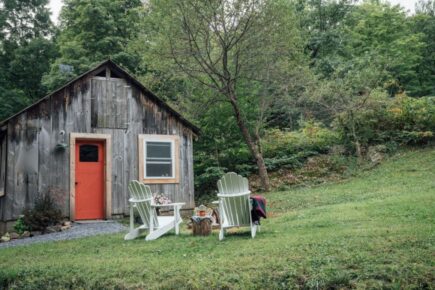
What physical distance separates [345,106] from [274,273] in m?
12.5

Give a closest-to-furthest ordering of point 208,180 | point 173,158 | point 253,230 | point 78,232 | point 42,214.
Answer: point 253,230 < point 78,232 < point 42,214 < point 173,158 < point 208,180

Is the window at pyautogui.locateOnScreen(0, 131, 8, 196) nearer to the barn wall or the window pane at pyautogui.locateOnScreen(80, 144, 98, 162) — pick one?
the barn wall

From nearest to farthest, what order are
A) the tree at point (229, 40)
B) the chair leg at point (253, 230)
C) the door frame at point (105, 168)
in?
the chair leg at point (253, 230) → the door frame at point (105, 168) → the tree at point (229, 40)

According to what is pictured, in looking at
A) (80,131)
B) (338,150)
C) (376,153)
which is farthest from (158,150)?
(376,153)

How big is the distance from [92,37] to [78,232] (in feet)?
51.3

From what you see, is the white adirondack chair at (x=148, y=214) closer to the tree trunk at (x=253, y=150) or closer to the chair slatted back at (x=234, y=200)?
the chair slatted back at (x=234, y=200)

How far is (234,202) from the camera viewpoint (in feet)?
22.3

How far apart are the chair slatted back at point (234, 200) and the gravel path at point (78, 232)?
3290mm


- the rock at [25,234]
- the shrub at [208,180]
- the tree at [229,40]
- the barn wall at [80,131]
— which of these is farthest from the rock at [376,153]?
the rock at [25,234]

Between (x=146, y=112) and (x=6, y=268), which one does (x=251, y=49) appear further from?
(x=6, y=268)

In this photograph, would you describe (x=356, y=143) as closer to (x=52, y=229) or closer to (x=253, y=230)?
(x=253, y=230)

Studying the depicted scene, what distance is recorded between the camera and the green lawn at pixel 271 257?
4211mm

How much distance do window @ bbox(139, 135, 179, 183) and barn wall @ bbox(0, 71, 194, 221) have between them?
0.51 feet

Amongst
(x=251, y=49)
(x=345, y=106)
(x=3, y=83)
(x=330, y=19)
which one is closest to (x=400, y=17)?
(x=330, y=19)
